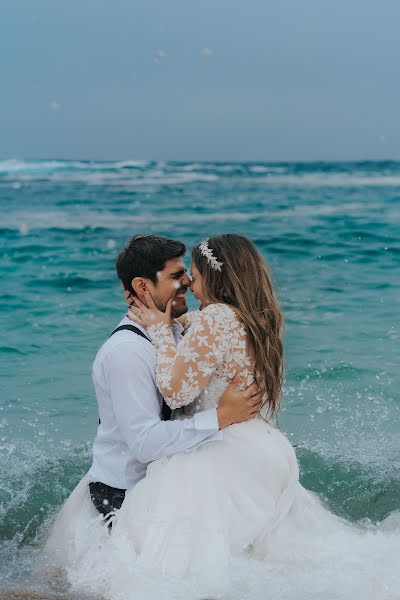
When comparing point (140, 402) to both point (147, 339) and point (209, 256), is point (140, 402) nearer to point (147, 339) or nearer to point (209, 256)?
point (147, 339)

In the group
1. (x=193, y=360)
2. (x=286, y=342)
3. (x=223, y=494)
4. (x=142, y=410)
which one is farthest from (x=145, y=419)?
(x=286, y=342)

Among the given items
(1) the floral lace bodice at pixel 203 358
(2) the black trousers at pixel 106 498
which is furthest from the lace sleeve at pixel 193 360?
(2) the black trousers at pixel 106 498

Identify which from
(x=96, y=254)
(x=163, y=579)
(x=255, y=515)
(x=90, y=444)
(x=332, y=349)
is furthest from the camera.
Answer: (x=96, y=254)

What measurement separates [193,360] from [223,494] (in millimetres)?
577

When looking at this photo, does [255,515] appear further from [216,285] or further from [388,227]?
[388,227]

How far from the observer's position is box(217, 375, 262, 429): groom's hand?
346 cm

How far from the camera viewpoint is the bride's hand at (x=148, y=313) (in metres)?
3.58

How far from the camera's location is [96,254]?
17578 millimetres

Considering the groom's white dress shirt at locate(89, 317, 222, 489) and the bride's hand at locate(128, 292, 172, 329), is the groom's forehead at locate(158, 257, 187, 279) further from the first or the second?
the groom's white dress shirt at locate(89, 317, 222, 489)

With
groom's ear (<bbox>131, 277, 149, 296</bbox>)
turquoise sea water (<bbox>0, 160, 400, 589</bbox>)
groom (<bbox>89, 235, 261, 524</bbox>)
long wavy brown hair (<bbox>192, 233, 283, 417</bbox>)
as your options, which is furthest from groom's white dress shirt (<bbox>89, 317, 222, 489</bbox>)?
turquoise sea water (<bbox>0, 160, 400, 589</bbox>)

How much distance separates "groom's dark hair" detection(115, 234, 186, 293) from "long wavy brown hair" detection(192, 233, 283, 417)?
121mm

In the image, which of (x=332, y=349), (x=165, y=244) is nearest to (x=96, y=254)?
(x=332, y=349)

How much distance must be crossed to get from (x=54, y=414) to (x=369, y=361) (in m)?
3.43

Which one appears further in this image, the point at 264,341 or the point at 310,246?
the point at 310,246
